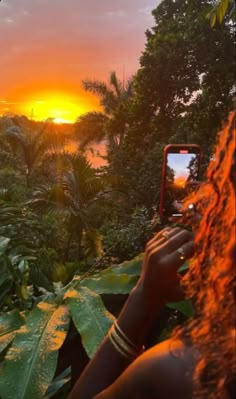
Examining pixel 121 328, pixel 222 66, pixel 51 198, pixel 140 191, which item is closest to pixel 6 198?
pixel 51 198

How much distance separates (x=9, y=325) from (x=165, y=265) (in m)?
1.05

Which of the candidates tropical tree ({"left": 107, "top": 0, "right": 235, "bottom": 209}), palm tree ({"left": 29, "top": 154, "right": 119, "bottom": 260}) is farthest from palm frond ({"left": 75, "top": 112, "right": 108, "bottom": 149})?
palm tree ({"left": 29, "top": 154, "right": 119, "bottom": 260})

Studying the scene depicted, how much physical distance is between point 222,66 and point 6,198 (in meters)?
9.07

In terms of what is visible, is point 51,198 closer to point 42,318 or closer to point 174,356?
point 42,318

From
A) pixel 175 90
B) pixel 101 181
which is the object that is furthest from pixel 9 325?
pixel 175 90

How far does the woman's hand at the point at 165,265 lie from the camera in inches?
39.0

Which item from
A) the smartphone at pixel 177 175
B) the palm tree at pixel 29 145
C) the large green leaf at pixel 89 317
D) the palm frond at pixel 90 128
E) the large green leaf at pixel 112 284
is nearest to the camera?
the smartphone at pixel 177 175

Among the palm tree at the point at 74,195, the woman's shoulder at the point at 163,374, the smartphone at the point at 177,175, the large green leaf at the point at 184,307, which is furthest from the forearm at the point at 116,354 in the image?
the palm tree at the point at 74,195

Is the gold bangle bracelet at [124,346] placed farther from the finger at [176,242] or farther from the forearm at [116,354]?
the finger at [176,242]

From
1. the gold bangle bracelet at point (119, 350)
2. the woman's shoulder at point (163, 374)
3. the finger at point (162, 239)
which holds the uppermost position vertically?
the finger at point (162, 239)

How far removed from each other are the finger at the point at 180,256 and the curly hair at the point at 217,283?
0.36ft

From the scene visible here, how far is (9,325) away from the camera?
1888mm

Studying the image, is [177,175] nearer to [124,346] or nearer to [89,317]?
[89,317]

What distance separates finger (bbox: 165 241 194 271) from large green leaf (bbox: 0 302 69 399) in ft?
2.47
